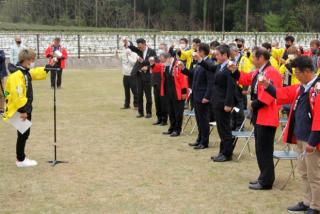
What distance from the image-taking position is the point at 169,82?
415 inches

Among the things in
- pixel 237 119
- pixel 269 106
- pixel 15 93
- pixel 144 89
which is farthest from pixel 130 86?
pixel 269 106

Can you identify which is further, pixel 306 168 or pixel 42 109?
pixel 42 109

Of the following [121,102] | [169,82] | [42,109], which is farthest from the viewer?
[121,102]

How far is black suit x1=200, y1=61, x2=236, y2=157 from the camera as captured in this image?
787 centimetres

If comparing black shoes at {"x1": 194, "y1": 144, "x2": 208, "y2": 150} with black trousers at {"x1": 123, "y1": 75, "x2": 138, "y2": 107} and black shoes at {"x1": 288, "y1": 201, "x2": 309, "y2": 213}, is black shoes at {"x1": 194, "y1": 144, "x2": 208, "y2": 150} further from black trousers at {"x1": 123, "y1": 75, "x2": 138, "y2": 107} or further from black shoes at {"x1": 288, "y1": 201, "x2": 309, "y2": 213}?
black trousers at {"x1": 123, "y1": 75, "x2": 138, "y2": 107}

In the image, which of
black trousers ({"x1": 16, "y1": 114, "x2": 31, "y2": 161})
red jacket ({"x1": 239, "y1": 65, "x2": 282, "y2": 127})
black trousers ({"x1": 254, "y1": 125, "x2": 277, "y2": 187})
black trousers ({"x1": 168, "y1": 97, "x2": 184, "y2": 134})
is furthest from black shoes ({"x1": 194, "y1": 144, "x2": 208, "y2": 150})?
black trousers ({"x1": 16, "y1": 114, "x2": 31, "y2": 161})

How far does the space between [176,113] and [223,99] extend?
250cm

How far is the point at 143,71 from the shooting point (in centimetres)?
1255

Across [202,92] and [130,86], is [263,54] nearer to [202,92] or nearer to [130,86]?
[202,92]

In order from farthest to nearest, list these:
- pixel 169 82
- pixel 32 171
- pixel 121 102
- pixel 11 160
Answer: pixel 121 102 → pixel 169 82 → pixel 11 160 → pixel 32 171

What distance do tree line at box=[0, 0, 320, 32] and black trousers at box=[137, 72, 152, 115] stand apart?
34.5 meters

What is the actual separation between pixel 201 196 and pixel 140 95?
6521mm

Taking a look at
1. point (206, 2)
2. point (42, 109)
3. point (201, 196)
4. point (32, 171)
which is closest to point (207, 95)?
point (201, 196)

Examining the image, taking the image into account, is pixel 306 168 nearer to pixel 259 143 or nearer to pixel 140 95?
A: pixel 259 143
